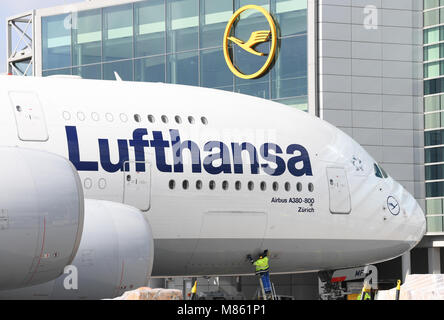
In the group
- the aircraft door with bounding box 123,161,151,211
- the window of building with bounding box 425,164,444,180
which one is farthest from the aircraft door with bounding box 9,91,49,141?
the window of building with bounding box 425,164,444,180

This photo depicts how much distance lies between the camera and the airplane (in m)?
13.1

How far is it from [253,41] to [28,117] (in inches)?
1374

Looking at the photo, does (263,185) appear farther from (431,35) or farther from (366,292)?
(431,35)

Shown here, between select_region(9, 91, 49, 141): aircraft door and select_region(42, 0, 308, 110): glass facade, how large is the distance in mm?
33806

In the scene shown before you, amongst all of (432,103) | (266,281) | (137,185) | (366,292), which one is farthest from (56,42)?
(137,185)

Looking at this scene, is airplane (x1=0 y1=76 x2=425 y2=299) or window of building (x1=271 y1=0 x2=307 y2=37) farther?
window of building (x1=271 y1=0 x2=307 y2=37)

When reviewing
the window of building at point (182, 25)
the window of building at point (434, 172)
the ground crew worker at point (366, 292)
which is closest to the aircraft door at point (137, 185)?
the ground crew worker at point (366, 292)

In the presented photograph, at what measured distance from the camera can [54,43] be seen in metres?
58.7

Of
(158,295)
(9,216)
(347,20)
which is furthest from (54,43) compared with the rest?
(9,216)

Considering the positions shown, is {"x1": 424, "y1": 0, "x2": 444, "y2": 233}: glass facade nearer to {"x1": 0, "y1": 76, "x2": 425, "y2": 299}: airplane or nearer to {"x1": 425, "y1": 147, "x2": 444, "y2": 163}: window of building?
{"x1": 425, "y1": 147, "x2": 444, "y2": 163}: window of building

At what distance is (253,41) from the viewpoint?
160ft

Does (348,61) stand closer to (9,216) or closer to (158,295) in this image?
(158,295)

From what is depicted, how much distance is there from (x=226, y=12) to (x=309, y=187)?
110 feet
